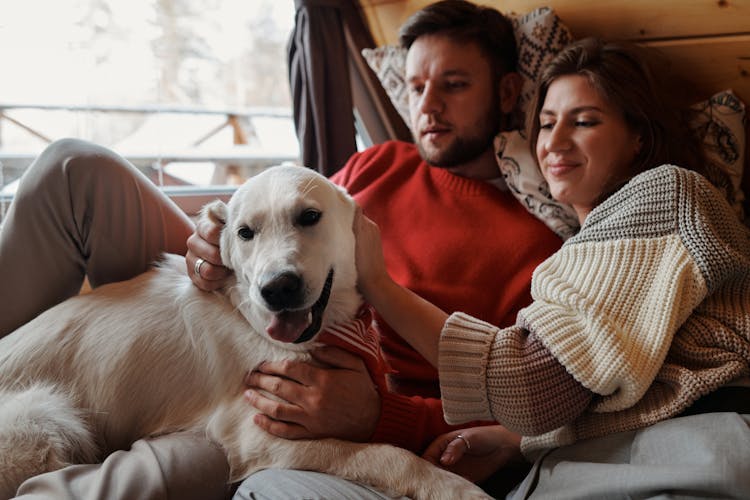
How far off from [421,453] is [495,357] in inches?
15.3

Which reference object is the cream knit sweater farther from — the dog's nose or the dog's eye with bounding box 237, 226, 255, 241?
the dog's eye with bounding box 237, 226, 255, 241

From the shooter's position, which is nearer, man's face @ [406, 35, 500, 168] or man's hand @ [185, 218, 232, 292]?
man's hand @ [185, 218, 232, 292]

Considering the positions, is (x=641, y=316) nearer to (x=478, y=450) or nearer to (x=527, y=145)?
(x=478, y=450)

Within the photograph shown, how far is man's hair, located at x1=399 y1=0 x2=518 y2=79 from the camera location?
1.88m

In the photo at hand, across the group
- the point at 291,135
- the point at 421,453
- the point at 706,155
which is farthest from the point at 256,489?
the point at 291,135

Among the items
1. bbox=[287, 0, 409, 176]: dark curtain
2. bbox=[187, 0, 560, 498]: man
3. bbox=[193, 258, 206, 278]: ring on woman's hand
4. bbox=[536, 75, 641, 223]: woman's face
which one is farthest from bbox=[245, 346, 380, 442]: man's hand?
bbox=[287, 0, 409, 176]: dark curtain

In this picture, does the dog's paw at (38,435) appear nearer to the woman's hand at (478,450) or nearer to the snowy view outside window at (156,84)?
the woman's hand at (478,450)

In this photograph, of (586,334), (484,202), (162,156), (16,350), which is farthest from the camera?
(162,156)

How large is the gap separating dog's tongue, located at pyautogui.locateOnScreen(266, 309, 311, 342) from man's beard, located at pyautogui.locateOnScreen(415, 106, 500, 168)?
823mm

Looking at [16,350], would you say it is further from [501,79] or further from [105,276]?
[501,79]

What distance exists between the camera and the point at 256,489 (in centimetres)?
122

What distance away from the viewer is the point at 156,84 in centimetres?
244

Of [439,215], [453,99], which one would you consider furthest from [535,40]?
[439,215]

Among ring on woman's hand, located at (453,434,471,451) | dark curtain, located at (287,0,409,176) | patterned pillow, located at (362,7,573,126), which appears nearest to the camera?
ring on woman's hand, located at (453,434,471,451)
